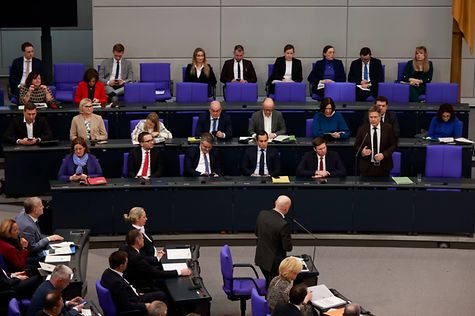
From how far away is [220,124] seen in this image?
13.4 meters

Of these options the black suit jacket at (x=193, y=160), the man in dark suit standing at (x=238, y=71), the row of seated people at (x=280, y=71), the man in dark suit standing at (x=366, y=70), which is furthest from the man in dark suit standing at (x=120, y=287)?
the man in dark suit standing at (x=366, y=70)

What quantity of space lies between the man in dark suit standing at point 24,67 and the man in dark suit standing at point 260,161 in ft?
15.1

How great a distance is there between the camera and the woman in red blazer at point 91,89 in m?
14.3

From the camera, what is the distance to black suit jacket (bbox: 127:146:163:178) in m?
12.3

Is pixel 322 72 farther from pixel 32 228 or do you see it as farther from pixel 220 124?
pixel 32 228

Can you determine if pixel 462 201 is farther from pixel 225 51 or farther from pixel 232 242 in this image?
pixel 225 51

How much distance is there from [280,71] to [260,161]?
3.65 meters

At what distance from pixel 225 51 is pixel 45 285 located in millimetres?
9454

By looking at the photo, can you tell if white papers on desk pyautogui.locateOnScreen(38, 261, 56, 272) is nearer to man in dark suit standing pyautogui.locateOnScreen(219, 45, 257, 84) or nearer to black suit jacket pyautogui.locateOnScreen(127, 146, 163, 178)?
black suit jacket pyautogui.locateOnScreen(127, 146, 163, 178)

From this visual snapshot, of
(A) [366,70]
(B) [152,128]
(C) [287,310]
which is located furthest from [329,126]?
(C) [287,310]

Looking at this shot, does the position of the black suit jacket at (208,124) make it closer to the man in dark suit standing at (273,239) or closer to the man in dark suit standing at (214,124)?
the man in dark suit standing at (214,124)

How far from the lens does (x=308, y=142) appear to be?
42.7ft

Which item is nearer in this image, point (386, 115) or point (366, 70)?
point (386, 115)

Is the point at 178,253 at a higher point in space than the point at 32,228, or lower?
lower
